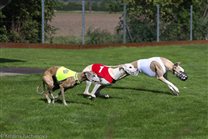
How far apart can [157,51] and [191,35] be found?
29.3 feet

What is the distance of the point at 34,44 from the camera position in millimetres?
32500

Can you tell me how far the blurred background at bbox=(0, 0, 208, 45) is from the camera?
3456 cm

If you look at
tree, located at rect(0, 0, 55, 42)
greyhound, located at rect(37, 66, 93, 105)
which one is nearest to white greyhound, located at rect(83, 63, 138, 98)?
greyhound, located at rect(37, 66, 93, 105)

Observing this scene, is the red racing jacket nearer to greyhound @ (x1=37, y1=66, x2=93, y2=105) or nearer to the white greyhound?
the white greyhound

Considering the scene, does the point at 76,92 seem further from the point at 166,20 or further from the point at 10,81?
the point at 166,20

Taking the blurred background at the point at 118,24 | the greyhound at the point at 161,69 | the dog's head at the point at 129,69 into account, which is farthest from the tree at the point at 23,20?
the dog's head at the point at 129,69

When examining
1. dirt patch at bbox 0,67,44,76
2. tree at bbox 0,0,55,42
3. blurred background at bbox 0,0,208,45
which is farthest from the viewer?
blurred background at bbox 0,0,208,45

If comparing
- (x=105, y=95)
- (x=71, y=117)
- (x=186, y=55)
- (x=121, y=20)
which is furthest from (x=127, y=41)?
(x=71, y=117)

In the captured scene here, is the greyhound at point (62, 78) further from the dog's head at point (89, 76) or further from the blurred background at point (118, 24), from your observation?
the blurred background at point (118, 24)

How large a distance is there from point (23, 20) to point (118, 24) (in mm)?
6465

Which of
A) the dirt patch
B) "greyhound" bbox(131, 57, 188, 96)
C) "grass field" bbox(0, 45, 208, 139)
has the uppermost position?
"greyhound" bbox(131, 57, 188, 96)

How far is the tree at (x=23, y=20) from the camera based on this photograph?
112ft

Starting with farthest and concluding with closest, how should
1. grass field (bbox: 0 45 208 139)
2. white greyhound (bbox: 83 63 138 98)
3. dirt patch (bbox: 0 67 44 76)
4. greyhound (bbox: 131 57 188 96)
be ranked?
dirt patch (bbox: 0 67 44 76) → greyhound (bbox: 131 57 188 96) → white greyhound (bbox: 83 63 138 98) → grass field (bbox: 0 45 208 139)

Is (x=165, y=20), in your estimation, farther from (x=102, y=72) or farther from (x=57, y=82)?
(x=57, y=82)
